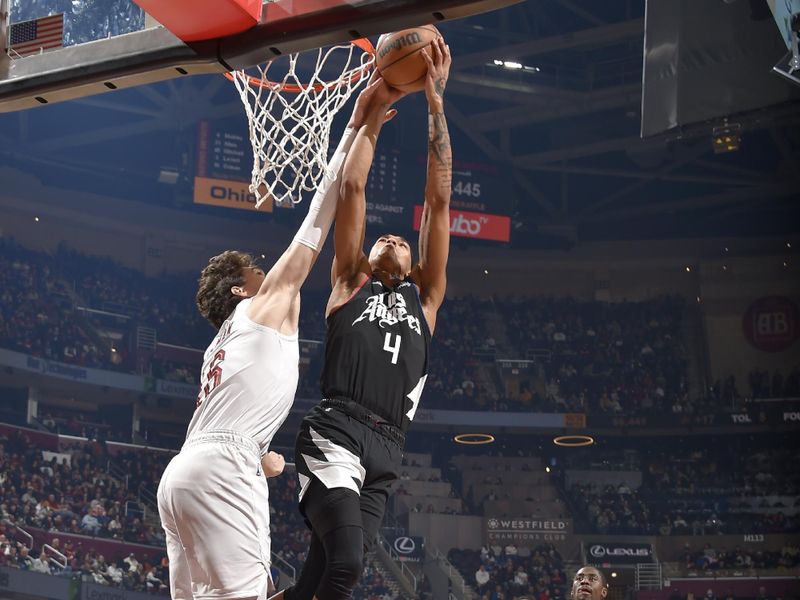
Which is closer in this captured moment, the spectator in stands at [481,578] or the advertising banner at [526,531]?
the spectator in stands at [481,578]

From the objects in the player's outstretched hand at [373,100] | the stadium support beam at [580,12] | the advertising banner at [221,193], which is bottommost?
the player's outstretched hand at [373,100]

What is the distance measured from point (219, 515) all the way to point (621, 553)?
1934 cm

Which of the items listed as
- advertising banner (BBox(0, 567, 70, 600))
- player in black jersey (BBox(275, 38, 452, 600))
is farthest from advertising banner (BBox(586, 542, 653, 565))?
player in black jersey (BBox(275, 38, 452, 600))

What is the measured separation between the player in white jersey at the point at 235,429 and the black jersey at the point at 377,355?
14.7 inches

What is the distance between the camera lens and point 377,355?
4.19 meters

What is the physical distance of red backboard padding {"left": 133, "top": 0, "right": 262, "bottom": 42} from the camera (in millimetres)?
4121

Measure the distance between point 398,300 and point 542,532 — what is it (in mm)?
19002

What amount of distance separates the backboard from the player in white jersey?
2.43 feet

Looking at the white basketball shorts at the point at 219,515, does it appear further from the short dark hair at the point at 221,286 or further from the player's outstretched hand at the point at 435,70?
the player's outstretched hand at the point at 435,70

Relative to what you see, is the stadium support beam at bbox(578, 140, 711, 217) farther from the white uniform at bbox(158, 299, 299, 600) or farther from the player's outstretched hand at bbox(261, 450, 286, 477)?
the white uniform at bbox(158, 299, 299, 600)

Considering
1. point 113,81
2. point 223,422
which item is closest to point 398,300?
point 223,422

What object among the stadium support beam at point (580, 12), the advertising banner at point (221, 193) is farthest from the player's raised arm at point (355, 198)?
the stadium support beam at point (580, 12)

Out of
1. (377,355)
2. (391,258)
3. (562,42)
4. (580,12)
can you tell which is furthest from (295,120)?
(580,12)

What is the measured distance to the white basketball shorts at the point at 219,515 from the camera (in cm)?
340
